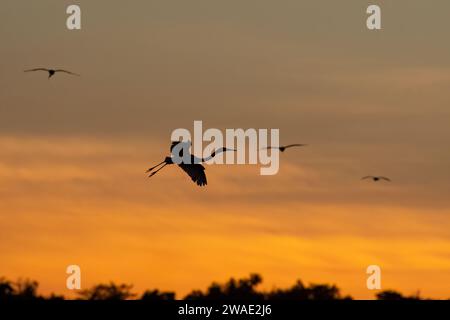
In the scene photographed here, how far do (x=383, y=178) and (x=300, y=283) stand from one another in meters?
61.6

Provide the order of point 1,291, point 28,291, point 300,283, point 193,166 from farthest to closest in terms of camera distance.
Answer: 1. point 300,283
2. point 28,291
3. point 1,291
4. point 193,166

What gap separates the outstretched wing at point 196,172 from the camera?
7688 centimetres

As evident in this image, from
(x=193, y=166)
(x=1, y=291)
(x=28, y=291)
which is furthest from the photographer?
(x=28, y=291)

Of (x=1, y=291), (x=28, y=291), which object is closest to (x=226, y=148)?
(x=1, y=291)

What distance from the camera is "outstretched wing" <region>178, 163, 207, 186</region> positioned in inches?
3027

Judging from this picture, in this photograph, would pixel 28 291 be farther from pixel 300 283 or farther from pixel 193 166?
pixel 193 166

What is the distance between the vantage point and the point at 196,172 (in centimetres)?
7731

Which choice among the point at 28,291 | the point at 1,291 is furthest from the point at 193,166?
the point at 28,291

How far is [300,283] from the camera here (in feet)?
488
